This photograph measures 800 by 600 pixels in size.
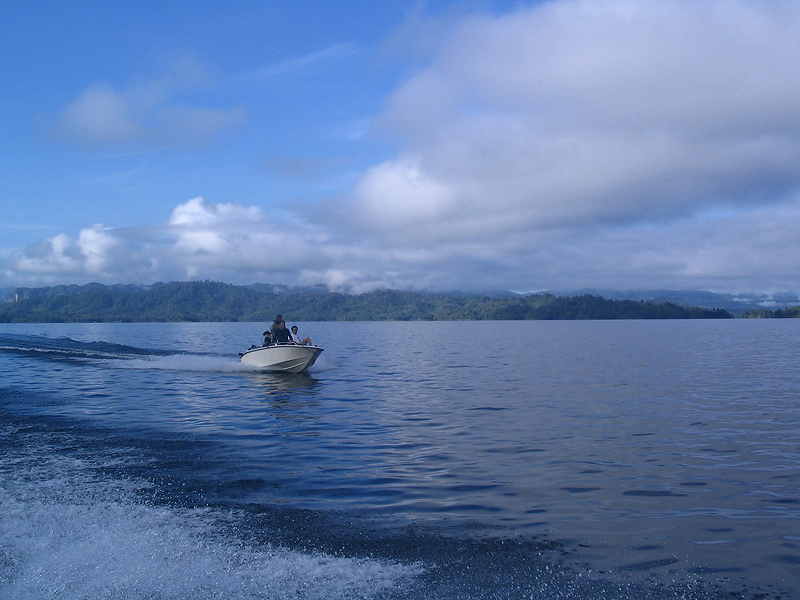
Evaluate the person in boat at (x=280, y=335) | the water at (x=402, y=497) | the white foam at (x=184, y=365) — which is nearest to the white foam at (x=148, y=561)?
the water at (x=402, y=497)

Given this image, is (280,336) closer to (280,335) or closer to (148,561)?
(280,335)

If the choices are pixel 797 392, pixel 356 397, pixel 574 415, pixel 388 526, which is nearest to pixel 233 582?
pixel 388 526

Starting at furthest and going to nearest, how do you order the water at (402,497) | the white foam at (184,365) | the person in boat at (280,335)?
the white foam at (184,365) → the person in boat at (280,335) → the water at (402,497)

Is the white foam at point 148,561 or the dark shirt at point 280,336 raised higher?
the dark shirt at point 280,336

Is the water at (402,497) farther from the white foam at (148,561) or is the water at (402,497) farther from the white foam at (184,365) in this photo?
the white foam at (184,365)

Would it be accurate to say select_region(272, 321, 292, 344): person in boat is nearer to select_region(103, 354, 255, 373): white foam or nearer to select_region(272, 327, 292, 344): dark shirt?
select_region(272, 327, 292, 344): dark shirt

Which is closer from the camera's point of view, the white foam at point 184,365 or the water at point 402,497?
the water at point 402,497

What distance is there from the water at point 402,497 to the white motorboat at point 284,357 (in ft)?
30.6

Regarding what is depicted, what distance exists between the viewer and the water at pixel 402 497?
8328 mm

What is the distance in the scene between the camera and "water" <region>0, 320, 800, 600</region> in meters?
8.33

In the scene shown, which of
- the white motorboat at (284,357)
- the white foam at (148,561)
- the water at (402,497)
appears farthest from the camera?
the white motorboat at (284,357)

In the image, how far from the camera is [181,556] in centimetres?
894

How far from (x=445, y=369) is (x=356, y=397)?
15.1 meters

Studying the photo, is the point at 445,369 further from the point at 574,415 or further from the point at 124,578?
the point at 124,578
